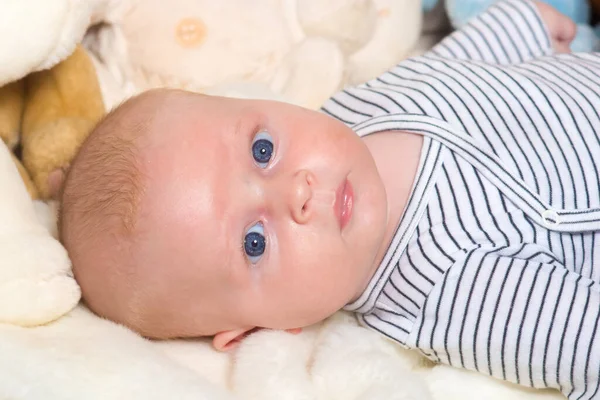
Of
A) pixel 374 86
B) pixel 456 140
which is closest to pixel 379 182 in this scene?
pixel 456 140

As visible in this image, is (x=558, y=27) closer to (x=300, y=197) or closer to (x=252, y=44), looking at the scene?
(x=252, y=44)

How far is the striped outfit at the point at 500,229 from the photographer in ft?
3.19

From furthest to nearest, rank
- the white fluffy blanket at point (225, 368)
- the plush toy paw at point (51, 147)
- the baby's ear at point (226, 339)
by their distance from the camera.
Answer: the plush toy paw at point (51, 147) < the baby's ear at point (226, 339) < the white fluffy blanket at point (225, 368)

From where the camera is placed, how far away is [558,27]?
1372 mm

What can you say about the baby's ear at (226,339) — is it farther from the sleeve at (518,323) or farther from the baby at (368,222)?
the sleeve at (518,323)

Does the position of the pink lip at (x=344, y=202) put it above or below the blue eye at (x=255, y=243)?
above

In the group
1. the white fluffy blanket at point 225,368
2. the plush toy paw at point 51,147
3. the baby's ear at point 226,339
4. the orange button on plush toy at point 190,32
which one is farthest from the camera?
the orange button on plush toy at point 190,32

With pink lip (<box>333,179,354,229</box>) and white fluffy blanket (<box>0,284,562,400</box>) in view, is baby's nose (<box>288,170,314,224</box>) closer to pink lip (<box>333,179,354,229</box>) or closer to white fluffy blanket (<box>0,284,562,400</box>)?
pink lip (<box>333,179,354,229</box>)

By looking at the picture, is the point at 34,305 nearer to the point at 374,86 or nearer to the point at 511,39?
the point at 374,86

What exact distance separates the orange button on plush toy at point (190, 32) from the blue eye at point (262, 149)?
413 mm

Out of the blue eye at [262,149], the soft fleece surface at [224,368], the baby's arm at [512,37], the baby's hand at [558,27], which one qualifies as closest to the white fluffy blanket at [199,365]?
the soft fleece surface at [224,368]

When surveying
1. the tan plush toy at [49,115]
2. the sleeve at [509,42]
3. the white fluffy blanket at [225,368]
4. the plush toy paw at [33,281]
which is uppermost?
the sleeve at [509,42]

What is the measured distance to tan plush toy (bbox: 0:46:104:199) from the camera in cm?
116

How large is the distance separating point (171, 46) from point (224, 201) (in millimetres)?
511
